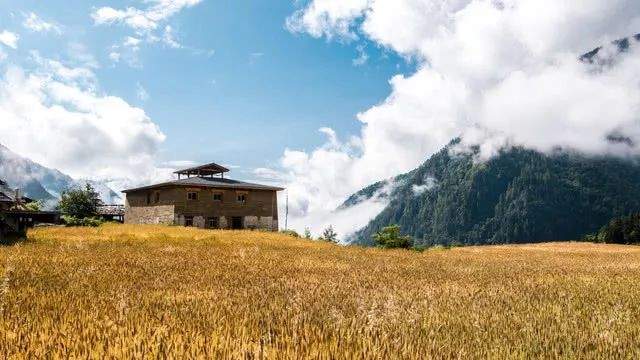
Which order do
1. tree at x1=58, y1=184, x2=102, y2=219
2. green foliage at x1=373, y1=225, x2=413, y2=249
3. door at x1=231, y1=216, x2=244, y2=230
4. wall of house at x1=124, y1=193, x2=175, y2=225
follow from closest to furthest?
1. green foliage at x1=373, y1=225, x2=413, y2=249
2. wall of house at x1=124, y1=193, x2=175, y2=225
3. door at x1=231, y1=216, x2=244, y2=230
4. tree at x1=58, y1=184, x2=102, y2=219

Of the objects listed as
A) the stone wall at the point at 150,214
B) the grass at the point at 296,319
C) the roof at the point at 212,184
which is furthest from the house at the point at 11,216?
the grass at the point at 296,319

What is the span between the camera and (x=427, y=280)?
37.9ft

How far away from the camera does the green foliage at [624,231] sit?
110m

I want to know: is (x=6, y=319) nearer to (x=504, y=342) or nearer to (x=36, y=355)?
(x=36, y=355)

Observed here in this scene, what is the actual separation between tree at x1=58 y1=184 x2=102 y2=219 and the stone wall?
16.0 feet

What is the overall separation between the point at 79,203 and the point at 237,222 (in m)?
19.7

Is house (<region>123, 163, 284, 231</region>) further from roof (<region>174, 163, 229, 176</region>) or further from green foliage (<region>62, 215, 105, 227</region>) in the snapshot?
green foliage (<region>62, 215, 105, 227</region>)

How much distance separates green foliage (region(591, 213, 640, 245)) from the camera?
110 m

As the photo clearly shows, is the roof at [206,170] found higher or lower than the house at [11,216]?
higher

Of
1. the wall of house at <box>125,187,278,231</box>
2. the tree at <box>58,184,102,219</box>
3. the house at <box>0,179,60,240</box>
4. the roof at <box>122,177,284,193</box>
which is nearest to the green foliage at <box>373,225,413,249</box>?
the house at <box>0,179,60,240</box>

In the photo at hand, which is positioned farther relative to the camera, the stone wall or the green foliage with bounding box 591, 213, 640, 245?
the green foliage with bounding box 591, 213, 640, 245

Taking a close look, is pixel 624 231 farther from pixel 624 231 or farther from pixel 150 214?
pixel 150 214

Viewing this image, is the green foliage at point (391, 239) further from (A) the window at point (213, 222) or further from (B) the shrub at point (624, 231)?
(B) the shrub at point (624, 231)

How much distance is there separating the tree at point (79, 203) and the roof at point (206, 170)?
11520 millimetres
